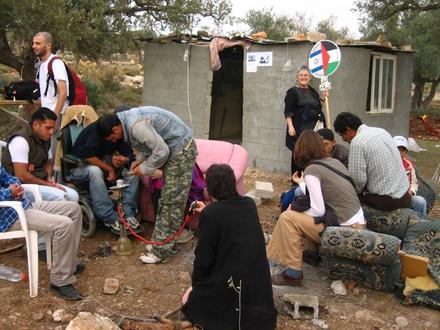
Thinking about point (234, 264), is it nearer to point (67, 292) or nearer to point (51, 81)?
point (67, 292)

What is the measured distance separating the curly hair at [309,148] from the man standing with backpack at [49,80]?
9.71ft

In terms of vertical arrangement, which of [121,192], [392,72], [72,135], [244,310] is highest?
[392,72]

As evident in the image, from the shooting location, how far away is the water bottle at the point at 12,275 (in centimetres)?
419

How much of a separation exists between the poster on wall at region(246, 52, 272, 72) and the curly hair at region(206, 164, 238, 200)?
20.2 feet

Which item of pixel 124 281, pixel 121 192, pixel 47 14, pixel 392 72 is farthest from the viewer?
pixel 392 72

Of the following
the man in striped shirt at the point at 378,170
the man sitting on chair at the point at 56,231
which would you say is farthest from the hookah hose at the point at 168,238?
the man in striped shirt at the point at 378,170

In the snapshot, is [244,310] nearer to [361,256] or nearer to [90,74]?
[361,256]

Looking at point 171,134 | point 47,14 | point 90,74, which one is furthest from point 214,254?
point 90,74

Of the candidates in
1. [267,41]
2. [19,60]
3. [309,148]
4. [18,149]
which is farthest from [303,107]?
[19,60]

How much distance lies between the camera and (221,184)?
3.18 metres

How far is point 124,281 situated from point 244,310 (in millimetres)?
1522

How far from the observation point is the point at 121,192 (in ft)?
16.9

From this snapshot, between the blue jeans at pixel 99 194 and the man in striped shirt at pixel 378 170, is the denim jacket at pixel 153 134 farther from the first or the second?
the man in striped shirt at pixel 378 170

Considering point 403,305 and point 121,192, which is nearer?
point 403,305
